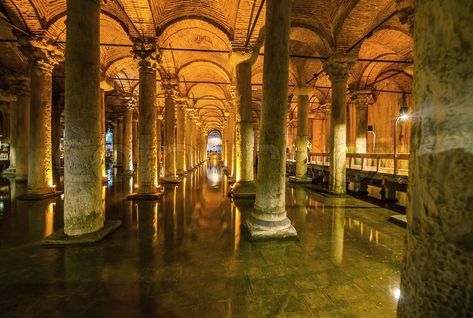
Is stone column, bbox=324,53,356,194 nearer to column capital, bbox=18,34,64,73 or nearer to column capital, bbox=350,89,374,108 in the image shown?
column capital, bbox=350,89,374,108

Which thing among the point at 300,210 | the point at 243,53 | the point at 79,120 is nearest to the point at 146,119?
the point at 79,120

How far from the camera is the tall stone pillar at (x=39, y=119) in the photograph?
27.4 feet

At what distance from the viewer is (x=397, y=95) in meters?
16.6

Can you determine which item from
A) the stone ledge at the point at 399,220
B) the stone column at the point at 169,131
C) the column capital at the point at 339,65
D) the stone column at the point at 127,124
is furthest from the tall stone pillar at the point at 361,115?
the stone column at the point at 127,124

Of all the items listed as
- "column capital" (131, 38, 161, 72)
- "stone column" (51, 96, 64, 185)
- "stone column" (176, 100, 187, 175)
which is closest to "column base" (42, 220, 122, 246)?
"column capital" (131, 38, 161, 72)

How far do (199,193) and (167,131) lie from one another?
503 cm

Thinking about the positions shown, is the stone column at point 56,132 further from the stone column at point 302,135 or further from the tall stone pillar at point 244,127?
the stone column at point 302,135

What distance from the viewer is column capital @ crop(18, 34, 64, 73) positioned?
8.34m

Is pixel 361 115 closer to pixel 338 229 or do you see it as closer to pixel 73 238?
pixel 338 229

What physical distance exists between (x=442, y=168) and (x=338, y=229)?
481 centimetres

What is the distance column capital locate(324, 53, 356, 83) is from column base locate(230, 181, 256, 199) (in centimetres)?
528

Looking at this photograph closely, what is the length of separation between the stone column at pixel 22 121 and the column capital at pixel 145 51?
632 cm

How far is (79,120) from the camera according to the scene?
4.50 metres

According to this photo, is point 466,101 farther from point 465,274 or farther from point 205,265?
point 205,265
